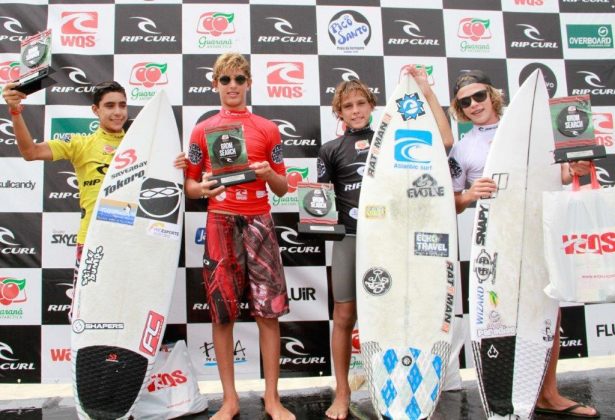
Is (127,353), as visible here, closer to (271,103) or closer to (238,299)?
(238,299)

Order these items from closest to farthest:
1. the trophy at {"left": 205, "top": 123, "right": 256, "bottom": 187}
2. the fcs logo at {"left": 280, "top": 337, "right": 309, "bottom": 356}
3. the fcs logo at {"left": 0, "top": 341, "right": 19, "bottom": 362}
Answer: the trophy at {"left": 205, "top": 123, "right": 256, "bottom": 187} → the fcs logo at {"left": 0, "top": 341, "right": 19, "bottom": 362} → the fcs logo at {"left": 280, "top": 337, "right": 309, "bottom": 356}

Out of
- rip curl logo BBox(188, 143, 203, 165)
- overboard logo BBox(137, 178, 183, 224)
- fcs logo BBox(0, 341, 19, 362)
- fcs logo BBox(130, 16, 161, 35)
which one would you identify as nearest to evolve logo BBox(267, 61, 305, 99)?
fcs logo BBox(130, 16, 161, 35)

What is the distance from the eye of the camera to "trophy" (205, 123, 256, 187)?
8.00 ft

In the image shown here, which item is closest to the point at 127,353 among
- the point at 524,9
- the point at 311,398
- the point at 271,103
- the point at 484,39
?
the point at 311,398

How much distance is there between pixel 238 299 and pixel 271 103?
4.66 feet

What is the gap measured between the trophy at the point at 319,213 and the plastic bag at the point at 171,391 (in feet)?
3.23

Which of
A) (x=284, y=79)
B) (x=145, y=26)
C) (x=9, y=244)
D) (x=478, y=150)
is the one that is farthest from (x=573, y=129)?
(x=9, y=244)

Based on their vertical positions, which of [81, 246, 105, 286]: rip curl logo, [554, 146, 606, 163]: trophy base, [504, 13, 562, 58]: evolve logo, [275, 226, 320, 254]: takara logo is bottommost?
[81, 246, 105, 286]: rip curl logo

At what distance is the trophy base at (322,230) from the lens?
2496 millimetres

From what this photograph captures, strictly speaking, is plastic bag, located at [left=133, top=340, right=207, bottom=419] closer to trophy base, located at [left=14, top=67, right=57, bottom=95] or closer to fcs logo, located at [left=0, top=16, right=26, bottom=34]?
trophy base, located at [left=14, top=67, right=57, bottom=95]

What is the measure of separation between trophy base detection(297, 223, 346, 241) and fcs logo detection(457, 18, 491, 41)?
189 centimetres

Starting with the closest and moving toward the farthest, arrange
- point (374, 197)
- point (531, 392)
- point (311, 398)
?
point (531, 392)
point (374, 197)
point (311, 398)

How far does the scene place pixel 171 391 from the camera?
8.98 ft

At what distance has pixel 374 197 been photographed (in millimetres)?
2691
